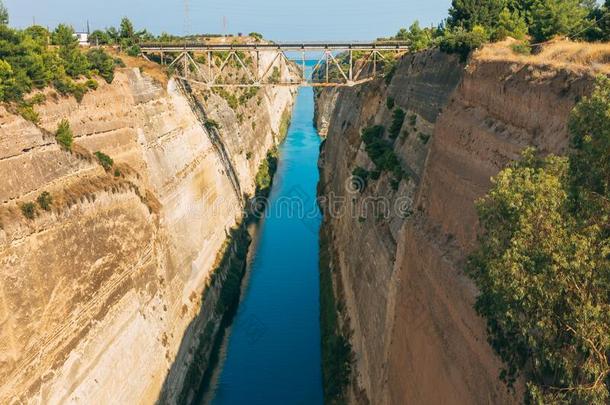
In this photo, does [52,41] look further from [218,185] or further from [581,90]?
[581,90]

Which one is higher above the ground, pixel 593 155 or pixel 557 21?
pixel 557 21

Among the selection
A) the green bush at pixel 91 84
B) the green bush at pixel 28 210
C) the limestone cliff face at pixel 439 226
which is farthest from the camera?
the green bush at pixel 91 84

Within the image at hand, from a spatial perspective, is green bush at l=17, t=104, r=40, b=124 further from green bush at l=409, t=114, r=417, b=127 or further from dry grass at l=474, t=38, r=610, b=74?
dry grass at l=474, t=38, r=610, b=74

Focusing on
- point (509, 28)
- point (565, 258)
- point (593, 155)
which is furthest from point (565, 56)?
point (509, 28)

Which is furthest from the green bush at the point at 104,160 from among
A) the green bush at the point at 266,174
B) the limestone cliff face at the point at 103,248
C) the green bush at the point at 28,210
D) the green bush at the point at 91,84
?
the green bush at the point at 266,174

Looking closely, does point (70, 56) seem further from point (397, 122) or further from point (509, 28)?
point (509, 28)

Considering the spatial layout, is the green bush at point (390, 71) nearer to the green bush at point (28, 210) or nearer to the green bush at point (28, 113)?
the green bush at point (28, 113)

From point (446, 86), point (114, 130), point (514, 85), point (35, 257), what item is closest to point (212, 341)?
point (114, 130)
